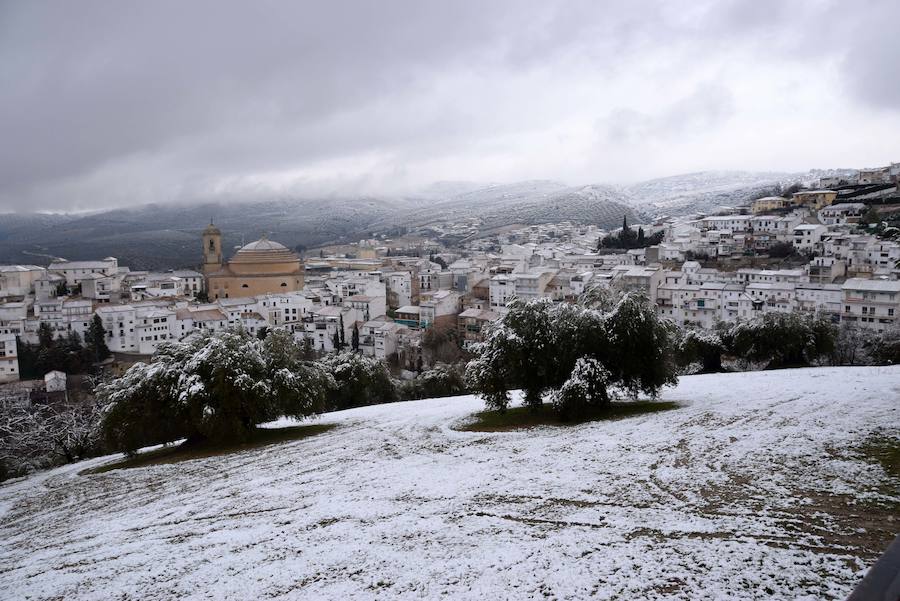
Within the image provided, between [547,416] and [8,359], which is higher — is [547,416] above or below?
above

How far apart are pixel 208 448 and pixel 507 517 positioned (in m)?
12.6

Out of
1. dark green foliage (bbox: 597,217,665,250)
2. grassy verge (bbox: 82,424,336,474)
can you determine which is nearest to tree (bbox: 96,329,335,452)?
grassy verge (bbox: 82,424,336,474)

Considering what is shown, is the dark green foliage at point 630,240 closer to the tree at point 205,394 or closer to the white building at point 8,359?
the white building at point 8,359

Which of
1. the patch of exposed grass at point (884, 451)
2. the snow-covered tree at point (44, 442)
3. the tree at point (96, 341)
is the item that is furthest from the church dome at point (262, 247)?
the patch of exposed grass at point (884, 451)

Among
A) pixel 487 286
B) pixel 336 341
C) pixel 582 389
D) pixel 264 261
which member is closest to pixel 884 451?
pixel 582 389

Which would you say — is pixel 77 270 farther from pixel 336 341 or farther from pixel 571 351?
pixel 571 351

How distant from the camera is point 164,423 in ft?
61.4

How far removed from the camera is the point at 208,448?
61.9 ft

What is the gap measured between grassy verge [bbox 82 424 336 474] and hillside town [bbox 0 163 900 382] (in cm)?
2002

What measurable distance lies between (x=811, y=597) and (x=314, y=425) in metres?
17.7

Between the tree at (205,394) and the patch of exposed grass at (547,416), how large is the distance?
581 centimetres

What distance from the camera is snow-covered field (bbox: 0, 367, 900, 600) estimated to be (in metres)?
7.35

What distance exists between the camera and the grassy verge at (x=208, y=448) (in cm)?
1822

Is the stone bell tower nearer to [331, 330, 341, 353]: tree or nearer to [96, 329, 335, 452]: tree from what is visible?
[331, 330, 341, 353]: tree
